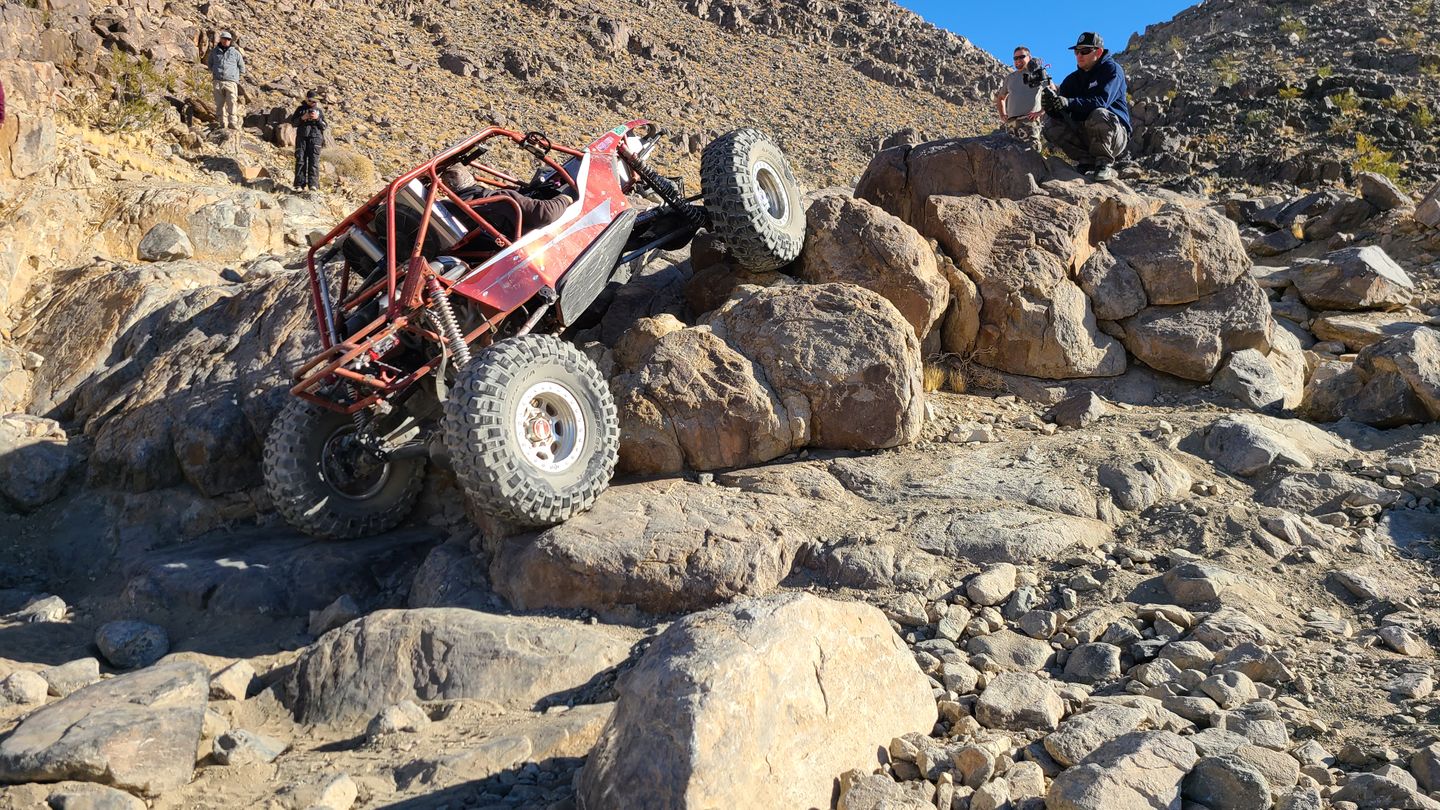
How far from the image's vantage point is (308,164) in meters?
15.0

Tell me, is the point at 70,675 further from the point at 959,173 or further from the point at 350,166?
the point at 350,166

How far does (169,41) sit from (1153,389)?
2145 centimetres

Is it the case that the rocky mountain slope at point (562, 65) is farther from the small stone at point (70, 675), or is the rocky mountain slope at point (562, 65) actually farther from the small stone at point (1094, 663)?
the small stone at point (1094, 663)

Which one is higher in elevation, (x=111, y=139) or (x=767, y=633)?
(x=111, y=139)

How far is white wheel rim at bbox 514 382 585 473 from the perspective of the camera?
5.64 m

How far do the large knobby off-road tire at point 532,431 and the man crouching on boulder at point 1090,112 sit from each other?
17.4 ft

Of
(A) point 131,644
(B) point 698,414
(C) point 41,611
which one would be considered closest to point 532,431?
(B) point 698,414

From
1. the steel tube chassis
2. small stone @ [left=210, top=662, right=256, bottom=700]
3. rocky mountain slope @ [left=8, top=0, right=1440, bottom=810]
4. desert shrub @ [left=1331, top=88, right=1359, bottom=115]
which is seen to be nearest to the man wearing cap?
rocky mountain slope @ [left=8, top=0, right=1440, bottom=810]

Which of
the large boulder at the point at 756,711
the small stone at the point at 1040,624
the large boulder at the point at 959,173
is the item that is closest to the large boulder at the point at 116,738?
the large boulder at the point at 756,711

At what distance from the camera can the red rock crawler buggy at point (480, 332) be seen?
554cm

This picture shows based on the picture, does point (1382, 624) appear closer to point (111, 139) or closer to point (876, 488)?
point (876, 488)

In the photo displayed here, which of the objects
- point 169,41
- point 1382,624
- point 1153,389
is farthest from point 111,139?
point 1382,624

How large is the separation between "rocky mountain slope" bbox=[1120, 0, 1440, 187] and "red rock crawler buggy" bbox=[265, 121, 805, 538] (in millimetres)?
12076

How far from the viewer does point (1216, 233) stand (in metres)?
8.14
